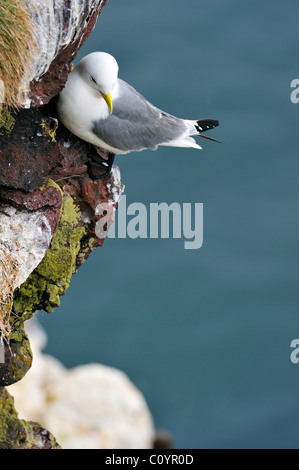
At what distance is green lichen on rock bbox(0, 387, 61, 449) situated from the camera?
5855 mm

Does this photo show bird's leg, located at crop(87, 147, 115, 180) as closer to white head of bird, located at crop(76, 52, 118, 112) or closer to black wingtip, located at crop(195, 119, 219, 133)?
white head of bird, located at crop(76, 52, 118, 112)

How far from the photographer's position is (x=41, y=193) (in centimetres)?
514

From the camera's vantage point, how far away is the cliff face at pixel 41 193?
477 centimetres

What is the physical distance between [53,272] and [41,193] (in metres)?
0.62

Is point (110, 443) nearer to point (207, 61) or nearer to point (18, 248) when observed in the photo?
point (18, 248)

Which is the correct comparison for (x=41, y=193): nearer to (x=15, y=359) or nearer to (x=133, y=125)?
(x=133, y=125)

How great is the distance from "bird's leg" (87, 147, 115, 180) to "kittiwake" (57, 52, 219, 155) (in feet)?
0.22

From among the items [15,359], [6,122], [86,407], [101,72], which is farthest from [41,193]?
[86,407]

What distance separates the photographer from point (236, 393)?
583 inches

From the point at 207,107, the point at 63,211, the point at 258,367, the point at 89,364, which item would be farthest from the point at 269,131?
the point at 63,211

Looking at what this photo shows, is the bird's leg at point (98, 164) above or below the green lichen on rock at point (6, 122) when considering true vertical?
A: above

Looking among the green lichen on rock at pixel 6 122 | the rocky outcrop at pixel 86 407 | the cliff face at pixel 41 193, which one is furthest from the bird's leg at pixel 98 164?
the rocky outcrop at pixel 86 407

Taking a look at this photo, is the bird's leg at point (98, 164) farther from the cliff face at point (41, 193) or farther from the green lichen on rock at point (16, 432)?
the green lichen on rock at point (16, 432)

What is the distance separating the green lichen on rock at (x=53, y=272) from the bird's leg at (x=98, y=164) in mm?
249
